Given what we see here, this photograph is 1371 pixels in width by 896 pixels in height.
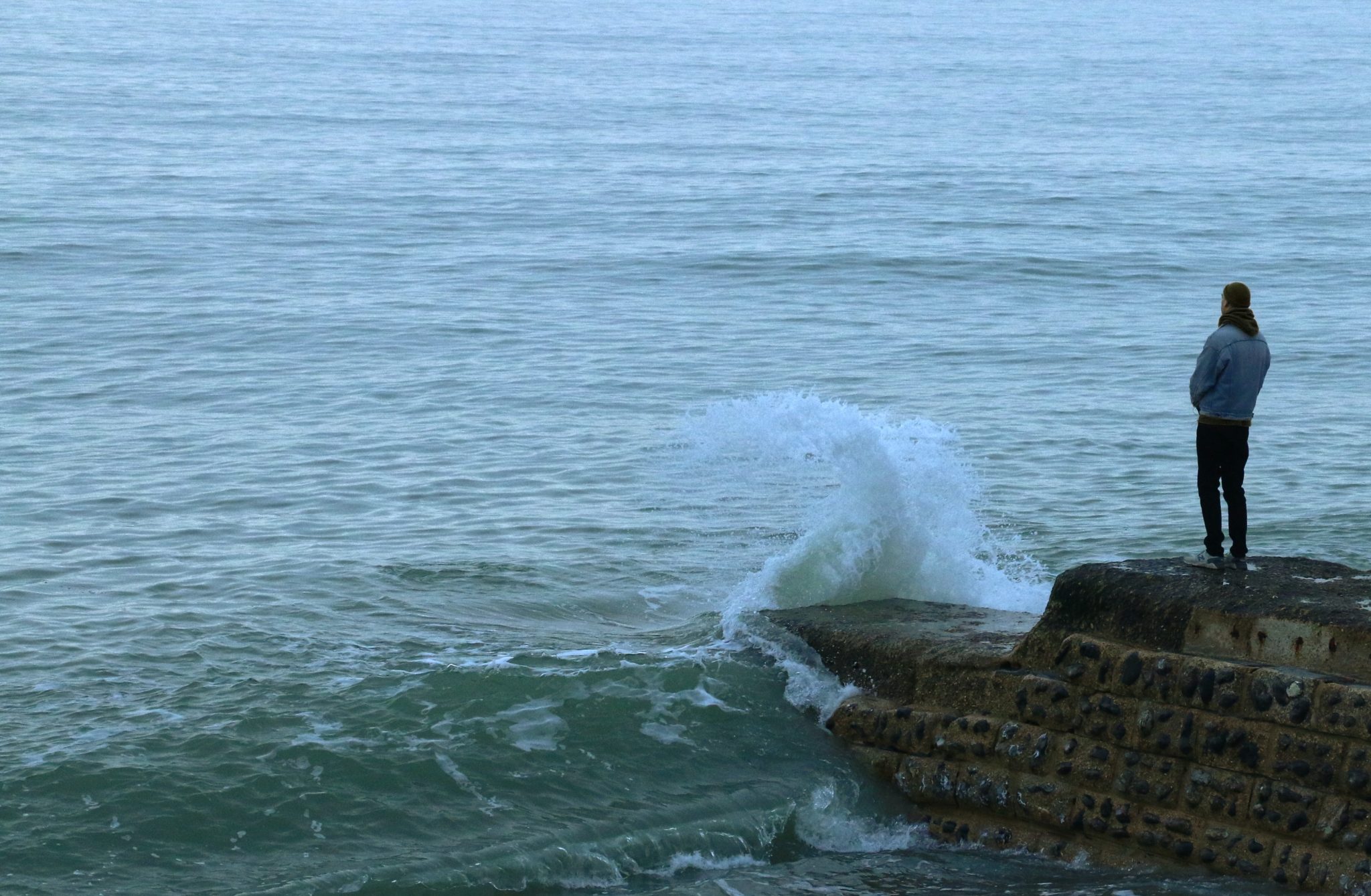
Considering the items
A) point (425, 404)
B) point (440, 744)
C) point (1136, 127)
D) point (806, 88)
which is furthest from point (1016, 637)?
point (806, 88)

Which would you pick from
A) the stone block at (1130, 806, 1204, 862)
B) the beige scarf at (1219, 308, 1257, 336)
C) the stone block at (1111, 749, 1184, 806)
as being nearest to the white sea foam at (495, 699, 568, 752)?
the stone block at (1111, 749, 1184, 806)

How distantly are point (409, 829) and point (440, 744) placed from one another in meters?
0.94

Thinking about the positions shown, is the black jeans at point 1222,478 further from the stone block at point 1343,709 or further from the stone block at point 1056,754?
the stone block at point 1343,709

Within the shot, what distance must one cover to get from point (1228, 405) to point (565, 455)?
9.31 metres

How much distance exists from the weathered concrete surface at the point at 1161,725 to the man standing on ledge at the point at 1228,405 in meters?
0.47

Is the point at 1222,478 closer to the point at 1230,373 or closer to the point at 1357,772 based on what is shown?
the point at 1230,373

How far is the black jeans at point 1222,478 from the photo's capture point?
10.1 m

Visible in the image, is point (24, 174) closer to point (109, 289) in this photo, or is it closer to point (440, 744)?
point (109, 289)

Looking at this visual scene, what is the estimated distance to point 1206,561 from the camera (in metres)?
9.86

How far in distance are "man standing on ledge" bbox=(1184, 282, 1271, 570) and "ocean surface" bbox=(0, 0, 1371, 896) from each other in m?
2.46

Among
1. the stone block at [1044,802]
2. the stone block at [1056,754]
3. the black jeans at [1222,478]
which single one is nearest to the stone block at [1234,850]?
the stone block at [1056,754]

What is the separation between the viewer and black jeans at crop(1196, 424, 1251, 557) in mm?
10117

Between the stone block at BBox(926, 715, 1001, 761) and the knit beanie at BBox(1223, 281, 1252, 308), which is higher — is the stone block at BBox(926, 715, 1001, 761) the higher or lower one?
the lower one

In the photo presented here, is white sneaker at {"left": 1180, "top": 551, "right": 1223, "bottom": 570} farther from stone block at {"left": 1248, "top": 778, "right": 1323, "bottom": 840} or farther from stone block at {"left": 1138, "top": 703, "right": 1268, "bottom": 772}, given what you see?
stone block at {"left": 1248, "top": 778, "right": 1323, "bottom": 840}
